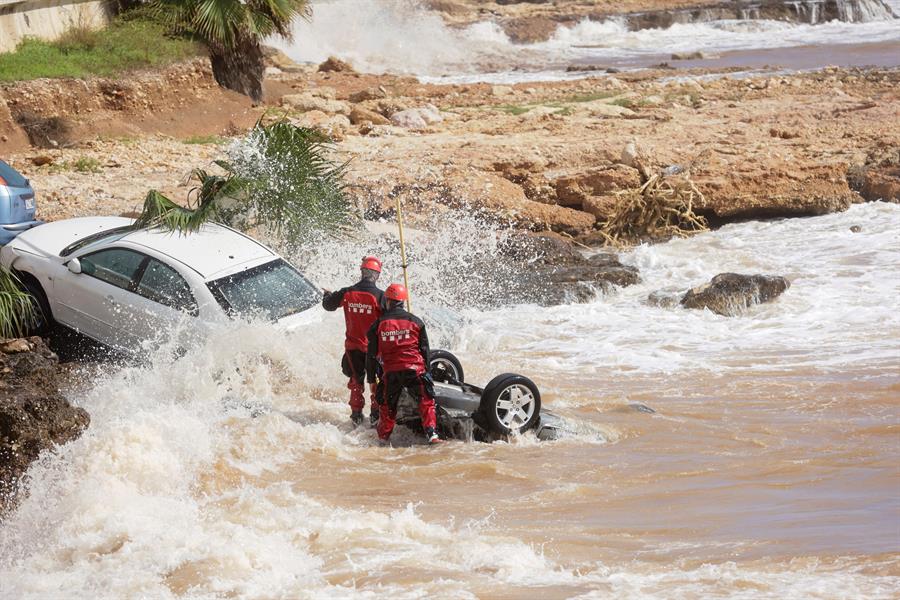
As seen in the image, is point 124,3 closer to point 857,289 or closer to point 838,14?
point 857,289

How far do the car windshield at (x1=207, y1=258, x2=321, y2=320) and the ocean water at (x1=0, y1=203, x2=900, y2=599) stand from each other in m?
0.31

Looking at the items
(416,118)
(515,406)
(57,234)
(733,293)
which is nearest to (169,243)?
(57,234)

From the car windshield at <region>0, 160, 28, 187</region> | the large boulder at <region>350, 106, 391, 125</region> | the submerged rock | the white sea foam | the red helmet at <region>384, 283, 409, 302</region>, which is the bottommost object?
the white sea foam

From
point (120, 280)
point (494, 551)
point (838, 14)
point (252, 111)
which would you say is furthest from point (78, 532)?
point (838, 14)

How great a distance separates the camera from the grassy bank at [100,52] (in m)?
20.9

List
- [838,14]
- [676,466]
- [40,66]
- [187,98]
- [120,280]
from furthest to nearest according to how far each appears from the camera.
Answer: [838,14] < [187,98] < [40,66] < [120,280] < [676,466]

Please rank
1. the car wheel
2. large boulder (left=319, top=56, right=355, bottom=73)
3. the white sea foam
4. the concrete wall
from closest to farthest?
the car wheel → the white sea foam → the concrete wall → large boulder (left=319, top=56, right=355, bottom=73)

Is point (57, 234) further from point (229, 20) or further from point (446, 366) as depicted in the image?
point (229, 20)

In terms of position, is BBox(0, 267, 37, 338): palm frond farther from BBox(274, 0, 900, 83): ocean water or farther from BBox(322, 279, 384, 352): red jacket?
BBox(274, 0, 900, 83): ocean water

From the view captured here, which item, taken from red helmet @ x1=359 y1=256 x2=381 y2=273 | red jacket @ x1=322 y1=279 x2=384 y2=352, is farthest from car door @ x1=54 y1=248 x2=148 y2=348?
red helmet @ x1=359 y1=256 x2=381 y2=273

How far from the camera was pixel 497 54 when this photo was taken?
152 feet

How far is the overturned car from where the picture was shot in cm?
980

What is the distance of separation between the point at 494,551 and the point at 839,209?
13954 millimetres

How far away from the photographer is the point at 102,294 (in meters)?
11.7
